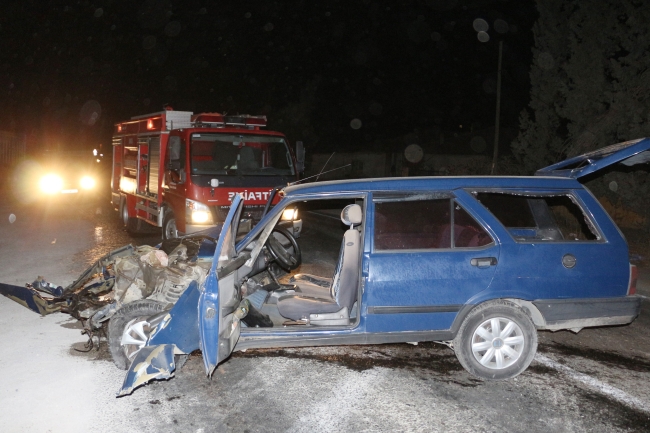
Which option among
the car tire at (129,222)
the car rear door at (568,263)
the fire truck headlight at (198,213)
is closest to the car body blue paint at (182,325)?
the car rear door at (568,263)

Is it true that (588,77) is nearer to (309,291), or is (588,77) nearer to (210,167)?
(210,167)

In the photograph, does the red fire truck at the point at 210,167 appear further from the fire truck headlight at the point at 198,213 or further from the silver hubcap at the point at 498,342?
the silver hubcap at the point at 498,342

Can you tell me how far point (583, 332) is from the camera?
20.6 ft

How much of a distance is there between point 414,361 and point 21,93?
4674cm

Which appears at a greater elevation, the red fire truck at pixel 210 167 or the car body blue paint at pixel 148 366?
the red fire truck at pixel 210 167

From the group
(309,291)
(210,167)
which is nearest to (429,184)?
(309,291)

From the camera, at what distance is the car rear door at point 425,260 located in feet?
15.0

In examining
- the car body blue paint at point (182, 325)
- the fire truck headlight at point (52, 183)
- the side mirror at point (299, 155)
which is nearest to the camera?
the car body blue paint at point (182, 325)

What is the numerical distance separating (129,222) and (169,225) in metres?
3.48

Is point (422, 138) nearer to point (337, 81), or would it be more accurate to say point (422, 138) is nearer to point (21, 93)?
point (337, 81)

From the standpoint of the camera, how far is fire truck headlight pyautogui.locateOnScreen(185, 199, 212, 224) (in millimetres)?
9359

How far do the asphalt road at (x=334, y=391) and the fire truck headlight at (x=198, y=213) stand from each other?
3.41 metres

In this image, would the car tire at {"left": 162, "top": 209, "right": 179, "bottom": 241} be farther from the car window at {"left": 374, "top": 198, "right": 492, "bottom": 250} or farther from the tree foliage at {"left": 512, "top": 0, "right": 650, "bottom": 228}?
the tree foliage at {"left": 512, "top": 0, "right": 650, "bottom": 228}

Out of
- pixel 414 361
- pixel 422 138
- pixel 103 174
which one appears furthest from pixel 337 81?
pixel 414 361
